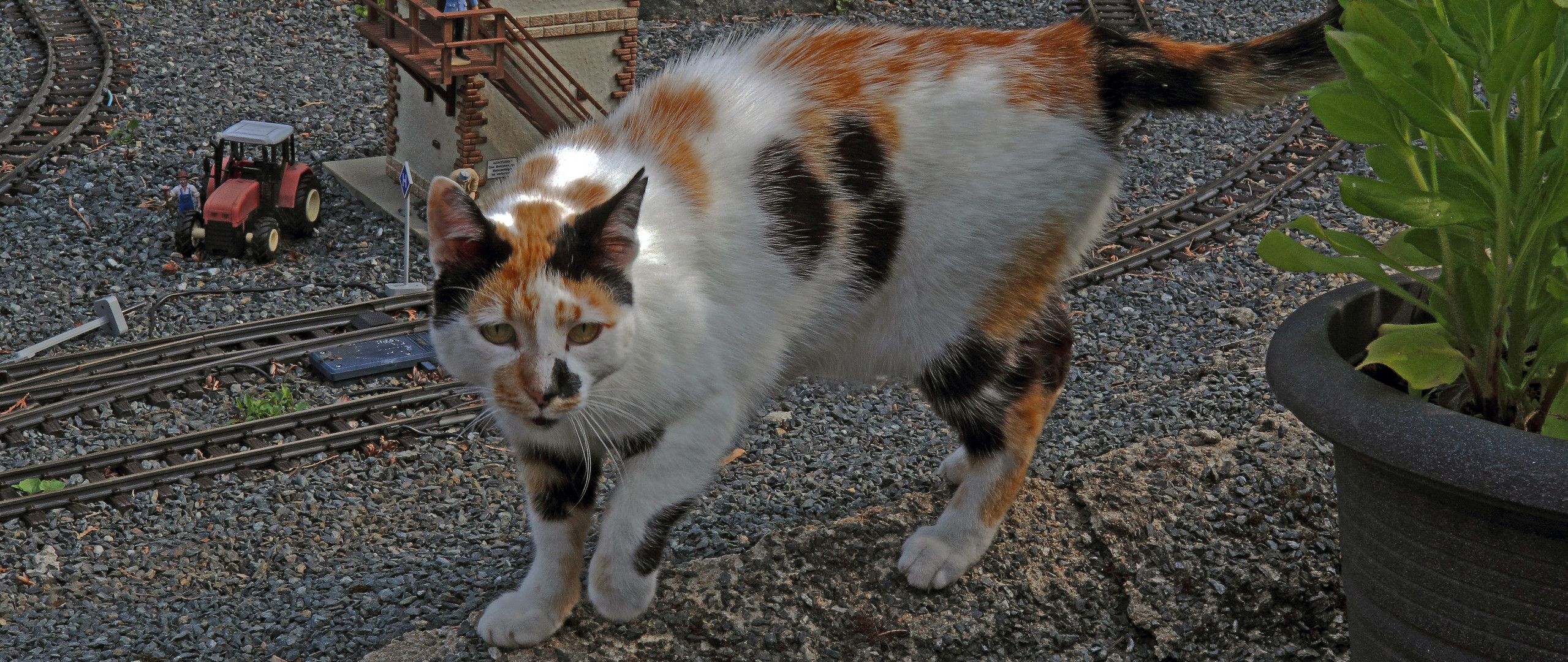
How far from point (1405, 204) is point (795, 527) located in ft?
6.69

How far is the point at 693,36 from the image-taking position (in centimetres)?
1145

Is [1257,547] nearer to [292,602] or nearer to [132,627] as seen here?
[292,602]

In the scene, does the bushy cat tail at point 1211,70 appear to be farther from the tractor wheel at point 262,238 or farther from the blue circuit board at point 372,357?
the tractor wheel at point 262,238

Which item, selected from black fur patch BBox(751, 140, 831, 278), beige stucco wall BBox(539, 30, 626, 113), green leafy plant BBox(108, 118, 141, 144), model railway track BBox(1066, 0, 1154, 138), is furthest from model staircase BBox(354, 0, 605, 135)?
black fur patch BBox(751, 140, 831, 278)

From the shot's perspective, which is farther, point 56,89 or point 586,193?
point 56,89

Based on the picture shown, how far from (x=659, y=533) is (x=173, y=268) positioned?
219 inches

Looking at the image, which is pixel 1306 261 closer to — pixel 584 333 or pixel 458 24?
pixel 584 333

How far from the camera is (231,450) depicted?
5.23m

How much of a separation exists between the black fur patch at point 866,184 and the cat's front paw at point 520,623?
1.22 m

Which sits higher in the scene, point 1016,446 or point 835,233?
point 835,233

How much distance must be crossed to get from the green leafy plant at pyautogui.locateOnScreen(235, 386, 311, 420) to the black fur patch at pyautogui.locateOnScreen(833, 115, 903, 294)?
134 inches

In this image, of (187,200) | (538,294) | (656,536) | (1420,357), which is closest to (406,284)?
(187,200)

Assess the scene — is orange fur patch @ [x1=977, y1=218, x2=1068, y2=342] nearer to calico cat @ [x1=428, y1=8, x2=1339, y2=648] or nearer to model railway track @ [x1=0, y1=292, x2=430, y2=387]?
calico cat @ [x1=428, y1=8, x2=1339, y2=648]

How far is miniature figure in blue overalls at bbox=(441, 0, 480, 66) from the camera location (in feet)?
26.4
